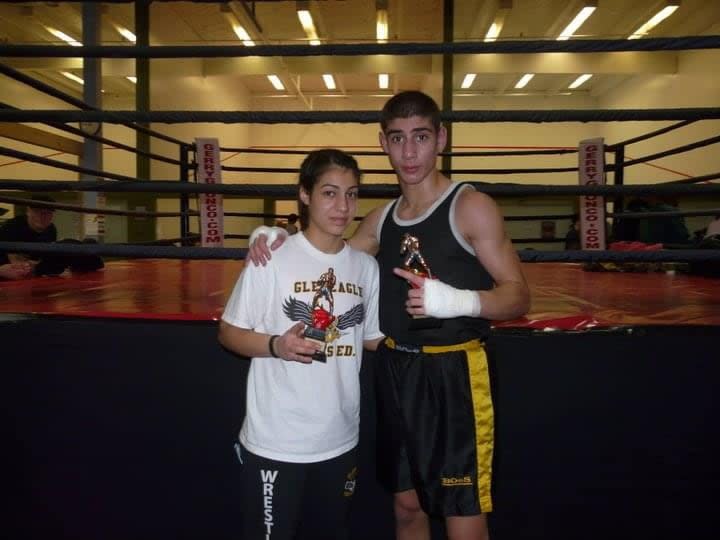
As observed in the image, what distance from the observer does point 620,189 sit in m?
1.89

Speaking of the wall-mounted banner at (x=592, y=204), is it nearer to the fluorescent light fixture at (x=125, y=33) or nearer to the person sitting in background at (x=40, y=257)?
the person sitting in background at (x=40, y=257)

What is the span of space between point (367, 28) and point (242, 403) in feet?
30.7

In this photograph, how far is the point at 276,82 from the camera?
13.1 meters

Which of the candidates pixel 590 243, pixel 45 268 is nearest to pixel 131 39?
pixel 45 268

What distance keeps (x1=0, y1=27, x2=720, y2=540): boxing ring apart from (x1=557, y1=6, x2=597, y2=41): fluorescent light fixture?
7.79 metres

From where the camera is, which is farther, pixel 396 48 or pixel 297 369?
pixel 396 48

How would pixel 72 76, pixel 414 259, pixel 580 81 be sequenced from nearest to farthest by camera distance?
pixel 414 259 < pixel 72 76 < pixel 580 81

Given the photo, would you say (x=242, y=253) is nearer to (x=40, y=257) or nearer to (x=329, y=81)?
(x=40, y=257)

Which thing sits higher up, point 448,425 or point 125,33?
point 125,33

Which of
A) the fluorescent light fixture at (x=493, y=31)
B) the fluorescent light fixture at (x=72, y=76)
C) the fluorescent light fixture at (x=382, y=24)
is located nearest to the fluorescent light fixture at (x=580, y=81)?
the fluorescent light fixture at (x=493, y=31)

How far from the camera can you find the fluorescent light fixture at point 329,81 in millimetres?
12559

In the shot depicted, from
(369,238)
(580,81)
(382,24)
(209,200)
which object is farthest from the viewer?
(580,81)

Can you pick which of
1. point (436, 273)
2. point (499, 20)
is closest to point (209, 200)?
point (436, 273)

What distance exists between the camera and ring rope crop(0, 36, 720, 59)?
6.04 feet
